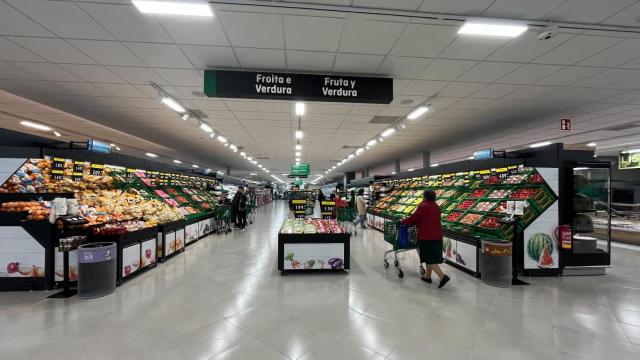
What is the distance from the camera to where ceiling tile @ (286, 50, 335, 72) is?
11.9ft

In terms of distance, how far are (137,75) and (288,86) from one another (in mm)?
2851

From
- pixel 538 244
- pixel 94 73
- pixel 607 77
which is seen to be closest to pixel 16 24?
pixel 94 73

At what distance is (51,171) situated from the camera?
465cm

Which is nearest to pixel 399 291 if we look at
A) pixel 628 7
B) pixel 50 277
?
pixel 628 7

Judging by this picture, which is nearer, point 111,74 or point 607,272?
point 111,74

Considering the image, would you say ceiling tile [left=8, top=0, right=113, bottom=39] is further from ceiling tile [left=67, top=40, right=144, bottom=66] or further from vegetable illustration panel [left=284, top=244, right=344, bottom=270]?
vegetable illustration panel [left=284, top=244, right=344, bottom=270]

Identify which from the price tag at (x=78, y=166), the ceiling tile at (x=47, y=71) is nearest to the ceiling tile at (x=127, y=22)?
the ceiling tile at (x=47, y=71)

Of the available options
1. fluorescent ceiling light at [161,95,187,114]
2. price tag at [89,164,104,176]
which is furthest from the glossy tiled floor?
→ fluorescent ceiling light at [161,95,187,114]

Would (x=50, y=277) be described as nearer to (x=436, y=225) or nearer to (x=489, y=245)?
(x=436, y=225)

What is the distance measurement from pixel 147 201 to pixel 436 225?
6.90 metres

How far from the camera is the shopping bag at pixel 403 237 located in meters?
4.95

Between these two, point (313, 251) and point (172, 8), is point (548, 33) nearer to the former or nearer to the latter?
point (172, 8)

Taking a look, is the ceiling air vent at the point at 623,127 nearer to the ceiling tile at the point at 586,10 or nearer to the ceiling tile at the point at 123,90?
the ceiling tile at the point at 586,10

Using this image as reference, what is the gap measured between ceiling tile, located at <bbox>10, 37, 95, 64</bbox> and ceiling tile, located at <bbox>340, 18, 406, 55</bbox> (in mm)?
3958
